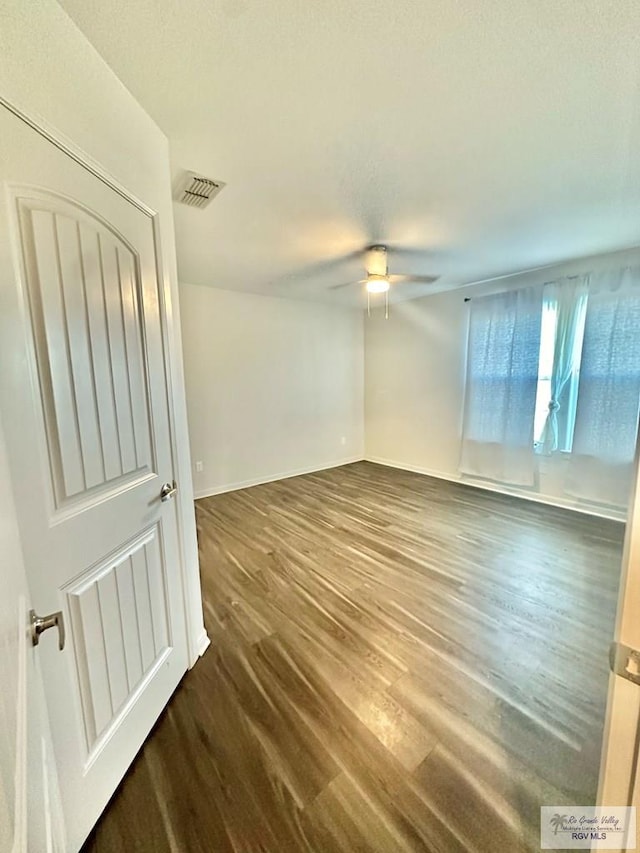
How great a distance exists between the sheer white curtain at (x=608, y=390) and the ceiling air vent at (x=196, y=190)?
333 cm

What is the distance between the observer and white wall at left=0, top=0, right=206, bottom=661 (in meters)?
0.85

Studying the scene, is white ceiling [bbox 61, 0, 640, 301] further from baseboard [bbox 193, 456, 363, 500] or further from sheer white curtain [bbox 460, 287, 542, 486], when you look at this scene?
baseboard [bbox 193, 456, 363, 500]

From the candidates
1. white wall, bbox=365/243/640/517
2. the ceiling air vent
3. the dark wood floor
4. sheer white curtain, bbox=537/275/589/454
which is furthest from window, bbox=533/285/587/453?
the ceiling air vent

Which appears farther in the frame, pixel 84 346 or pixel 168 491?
pixel 168 491

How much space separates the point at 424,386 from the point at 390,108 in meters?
3.66

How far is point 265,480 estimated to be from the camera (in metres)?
4.57

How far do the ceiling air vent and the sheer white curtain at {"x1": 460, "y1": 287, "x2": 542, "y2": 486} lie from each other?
3.14 m

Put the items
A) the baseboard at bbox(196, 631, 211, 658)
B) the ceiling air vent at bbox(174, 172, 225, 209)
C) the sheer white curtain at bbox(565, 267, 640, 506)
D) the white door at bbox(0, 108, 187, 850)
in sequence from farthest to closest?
1. the sheer white curtain at bbox(565, 267, 640, 506)
2. the ceiling air vent at bbox(174, 172, 225, 209)
3. the baseboard at bbox(196, 631, 211, 658)
4. the white door at bbox(0, 108, 187, 850)

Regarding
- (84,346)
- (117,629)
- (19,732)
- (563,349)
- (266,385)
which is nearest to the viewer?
(19,732)

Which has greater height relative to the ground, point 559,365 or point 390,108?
point 390,108

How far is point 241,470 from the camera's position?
14.3ft

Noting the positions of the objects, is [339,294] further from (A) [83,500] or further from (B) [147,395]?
(A) [83,500]

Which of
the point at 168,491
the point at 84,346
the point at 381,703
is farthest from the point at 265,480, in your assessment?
the point at 84,346

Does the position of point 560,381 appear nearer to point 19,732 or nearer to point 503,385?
point 503,385
